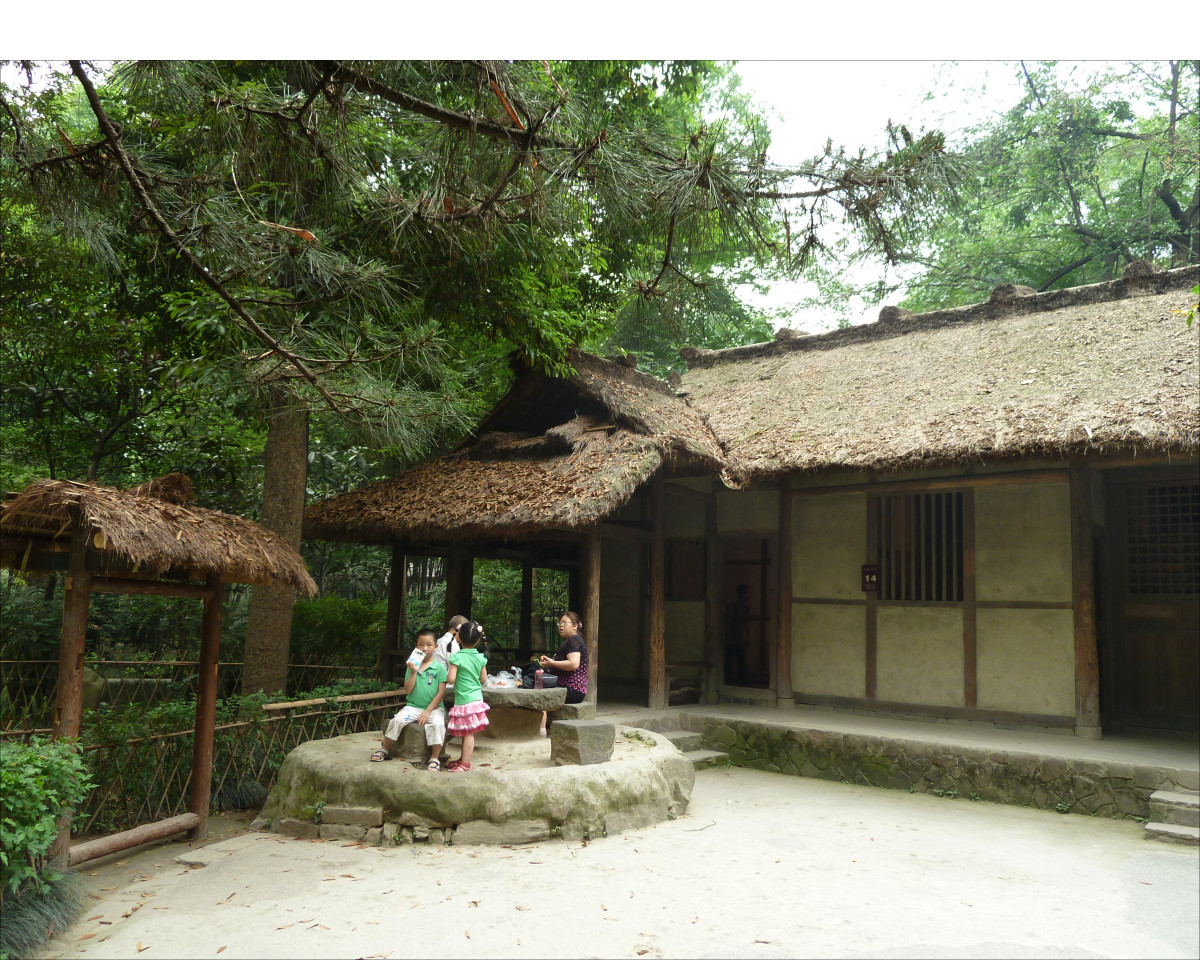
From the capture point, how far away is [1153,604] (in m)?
8.38

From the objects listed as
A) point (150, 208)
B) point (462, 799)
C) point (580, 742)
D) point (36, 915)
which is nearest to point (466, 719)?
point (462, 799)

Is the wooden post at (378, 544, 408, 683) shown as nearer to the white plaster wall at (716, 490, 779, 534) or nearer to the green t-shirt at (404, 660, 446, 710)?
the green t-shirt at (404, 660, 446, 710)

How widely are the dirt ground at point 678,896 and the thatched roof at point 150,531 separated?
5.95ft

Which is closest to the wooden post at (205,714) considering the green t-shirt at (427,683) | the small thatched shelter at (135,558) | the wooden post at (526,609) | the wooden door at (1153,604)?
the small thatched shelter at (135,558)

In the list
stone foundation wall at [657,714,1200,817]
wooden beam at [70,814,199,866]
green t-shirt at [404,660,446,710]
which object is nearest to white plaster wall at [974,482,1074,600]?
stone foundation wall at [657,714,1200,817]

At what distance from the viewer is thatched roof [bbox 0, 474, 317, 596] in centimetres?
440

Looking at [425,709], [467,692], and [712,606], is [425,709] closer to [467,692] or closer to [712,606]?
[467,692]

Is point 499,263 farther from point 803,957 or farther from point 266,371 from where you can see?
point 803,957

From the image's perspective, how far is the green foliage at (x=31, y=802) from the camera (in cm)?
357

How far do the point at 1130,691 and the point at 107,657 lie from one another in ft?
39.3

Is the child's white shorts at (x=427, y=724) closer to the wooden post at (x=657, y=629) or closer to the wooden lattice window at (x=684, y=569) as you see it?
the wooden post at (x=657, y=629)

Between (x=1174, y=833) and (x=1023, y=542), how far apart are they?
10.2ft

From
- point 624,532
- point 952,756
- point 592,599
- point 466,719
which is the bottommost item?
point 952,756

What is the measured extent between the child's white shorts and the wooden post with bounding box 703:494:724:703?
4545 millimetres
